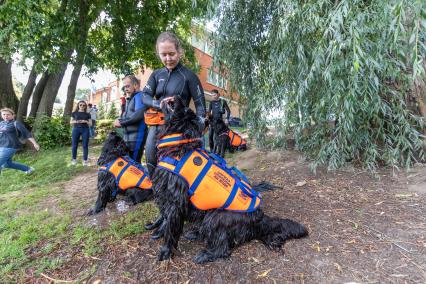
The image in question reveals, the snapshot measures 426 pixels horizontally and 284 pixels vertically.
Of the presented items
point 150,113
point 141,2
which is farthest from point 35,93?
point 150,113

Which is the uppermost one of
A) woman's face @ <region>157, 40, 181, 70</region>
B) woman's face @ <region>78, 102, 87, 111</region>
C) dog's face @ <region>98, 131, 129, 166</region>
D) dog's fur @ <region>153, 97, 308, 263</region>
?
woman's face @ <region>157, 40, 181, 70</region>

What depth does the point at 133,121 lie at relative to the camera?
3494 mm

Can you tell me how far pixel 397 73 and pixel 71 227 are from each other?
4.38m

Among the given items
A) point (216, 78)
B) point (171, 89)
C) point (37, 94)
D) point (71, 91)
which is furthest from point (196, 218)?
point (71, 91)

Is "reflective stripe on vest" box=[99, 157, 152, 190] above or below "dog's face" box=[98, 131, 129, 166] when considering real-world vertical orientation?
below

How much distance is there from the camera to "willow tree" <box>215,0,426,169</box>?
2816 mm

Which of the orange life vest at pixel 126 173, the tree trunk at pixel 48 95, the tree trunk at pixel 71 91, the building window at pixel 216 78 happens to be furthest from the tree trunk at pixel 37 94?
the orange life vest at pixel 126 173

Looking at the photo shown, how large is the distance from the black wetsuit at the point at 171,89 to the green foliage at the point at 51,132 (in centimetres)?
878

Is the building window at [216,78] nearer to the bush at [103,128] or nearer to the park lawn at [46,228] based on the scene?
the park lawn at [46,228]

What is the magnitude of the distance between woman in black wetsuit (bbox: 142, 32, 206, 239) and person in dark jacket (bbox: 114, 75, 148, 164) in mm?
805

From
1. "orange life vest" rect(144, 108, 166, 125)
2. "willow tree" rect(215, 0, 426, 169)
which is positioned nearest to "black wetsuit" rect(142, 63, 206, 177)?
"orange life vest" rect(144, 108, 166, 125)

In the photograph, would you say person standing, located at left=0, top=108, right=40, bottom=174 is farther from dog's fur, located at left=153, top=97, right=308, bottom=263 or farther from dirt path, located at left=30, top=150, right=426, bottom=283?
dog's fur, located at left=153, top=97, right=308, bottom=263

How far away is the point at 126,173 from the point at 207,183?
64.2 inches

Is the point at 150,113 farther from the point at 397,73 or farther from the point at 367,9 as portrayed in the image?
the point at 397,73
